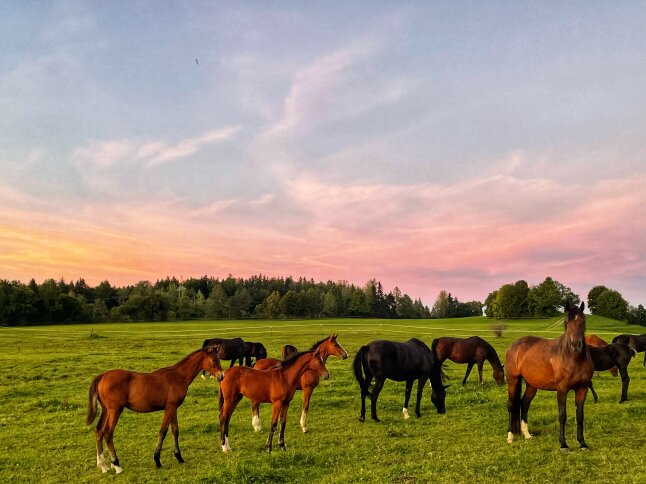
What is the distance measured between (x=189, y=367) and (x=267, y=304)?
10959 cm

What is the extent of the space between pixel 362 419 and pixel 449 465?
13.9 ft

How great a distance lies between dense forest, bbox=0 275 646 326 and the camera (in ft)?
286

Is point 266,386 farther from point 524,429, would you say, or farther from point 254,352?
point 254,352

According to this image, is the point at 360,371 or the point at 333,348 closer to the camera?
the point at 333,348

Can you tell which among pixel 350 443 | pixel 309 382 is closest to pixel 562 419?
pixel 350 443

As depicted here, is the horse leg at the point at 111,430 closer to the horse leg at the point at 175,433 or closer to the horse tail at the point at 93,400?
the horse tail at the point at 93,400

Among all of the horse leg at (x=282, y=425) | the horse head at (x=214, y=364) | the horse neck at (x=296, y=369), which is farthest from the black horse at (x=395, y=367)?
the horse head at (x=214, y=364)

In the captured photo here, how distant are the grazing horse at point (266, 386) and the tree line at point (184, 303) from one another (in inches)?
3827

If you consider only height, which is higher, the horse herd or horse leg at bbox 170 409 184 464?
the horse herd

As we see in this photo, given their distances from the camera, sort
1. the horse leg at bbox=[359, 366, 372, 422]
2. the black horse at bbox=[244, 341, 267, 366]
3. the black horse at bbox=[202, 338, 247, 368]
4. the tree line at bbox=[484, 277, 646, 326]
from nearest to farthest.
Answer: the horse leg at bbox=[359, 366, 372, 422]
the black horse at bbox=[202, 338, 247, 368]
the black horse at bbox=[244, 341, 267, 366]
the tree line at bbox=[484, 277, 646, 326]

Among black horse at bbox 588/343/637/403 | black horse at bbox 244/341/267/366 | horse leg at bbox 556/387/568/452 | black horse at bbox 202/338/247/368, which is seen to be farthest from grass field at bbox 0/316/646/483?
black horse at bbox 244/341/267/366

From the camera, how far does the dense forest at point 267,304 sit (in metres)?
87.2

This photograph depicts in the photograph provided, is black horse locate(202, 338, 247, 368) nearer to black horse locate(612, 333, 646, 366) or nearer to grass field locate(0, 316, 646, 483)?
grass field locate(0, 316, 646, 483)

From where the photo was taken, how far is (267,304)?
117750 mm
